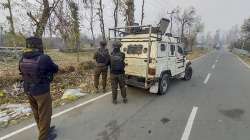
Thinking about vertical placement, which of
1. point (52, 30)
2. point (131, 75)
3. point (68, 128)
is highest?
point (52, 30)

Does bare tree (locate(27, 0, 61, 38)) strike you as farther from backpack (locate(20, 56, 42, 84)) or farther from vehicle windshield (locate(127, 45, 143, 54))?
backpack (locate(20, 56, 42, 84))

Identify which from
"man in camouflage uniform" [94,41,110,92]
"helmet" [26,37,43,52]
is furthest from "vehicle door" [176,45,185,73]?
"helmet" [26,37,43,52]

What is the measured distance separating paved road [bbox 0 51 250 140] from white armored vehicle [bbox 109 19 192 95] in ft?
2.08

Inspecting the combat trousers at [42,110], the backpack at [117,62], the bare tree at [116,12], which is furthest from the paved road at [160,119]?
the bare tree at [116,12]

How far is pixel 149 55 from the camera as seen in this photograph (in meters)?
6.70

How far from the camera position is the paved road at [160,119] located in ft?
13.9

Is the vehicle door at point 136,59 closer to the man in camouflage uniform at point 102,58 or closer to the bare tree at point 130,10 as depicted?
the man in camouflage uniform at point 102,58

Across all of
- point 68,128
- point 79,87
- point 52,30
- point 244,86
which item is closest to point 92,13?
point 52,30

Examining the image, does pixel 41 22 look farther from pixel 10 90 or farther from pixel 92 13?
pixel 92 13

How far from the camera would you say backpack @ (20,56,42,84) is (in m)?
3.54

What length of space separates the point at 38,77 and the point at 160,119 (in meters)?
3.25

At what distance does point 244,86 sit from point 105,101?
272 inches

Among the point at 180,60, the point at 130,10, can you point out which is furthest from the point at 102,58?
the point at 130,10

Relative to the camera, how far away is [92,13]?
2391 cm
